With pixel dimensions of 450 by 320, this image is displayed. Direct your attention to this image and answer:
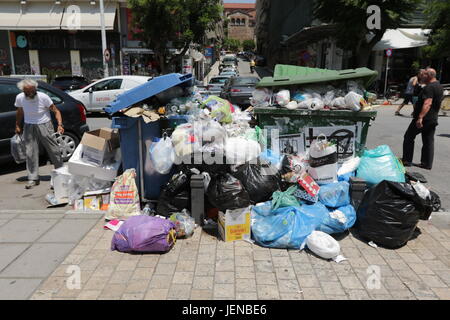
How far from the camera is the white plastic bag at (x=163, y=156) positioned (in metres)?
4.23

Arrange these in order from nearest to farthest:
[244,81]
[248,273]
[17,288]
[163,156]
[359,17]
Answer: [17,288] < [248,273] < [163,156] < [244,81] < [359,17]

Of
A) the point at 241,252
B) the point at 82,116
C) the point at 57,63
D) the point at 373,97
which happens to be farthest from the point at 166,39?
the point at 241,252

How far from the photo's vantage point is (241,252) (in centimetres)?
367

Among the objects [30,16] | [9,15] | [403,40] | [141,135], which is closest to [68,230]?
[141,135]

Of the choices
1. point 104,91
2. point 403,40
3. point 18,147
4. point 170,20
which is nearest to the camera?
point 18,147

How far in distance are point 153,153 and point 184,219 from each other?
2.80 ft

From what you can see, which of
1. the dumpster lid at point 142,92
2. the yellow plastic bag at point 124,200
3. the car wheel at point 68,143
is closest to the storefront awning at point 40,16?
the car wheel at point 68,143

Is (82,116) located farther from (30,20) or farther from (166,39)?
(30,20)

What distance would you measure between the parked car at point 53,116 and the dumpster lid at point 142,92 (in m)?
2.36

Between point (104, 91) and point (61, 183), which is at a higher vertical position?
point (104, 91)

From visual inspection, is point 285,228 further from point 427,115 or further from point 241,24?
point 241,24

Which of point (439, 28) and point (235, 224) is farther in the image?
point (439, 28)

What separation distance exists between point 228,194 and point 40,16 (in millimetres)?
26222

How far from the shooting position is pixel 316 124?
473 centimetres
